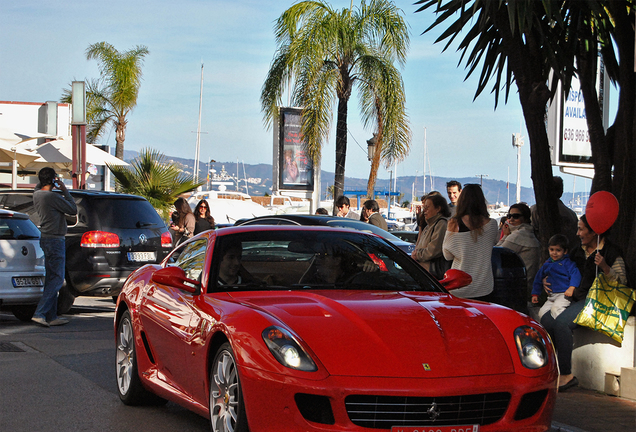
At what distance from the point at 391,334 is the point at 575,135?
364 inches

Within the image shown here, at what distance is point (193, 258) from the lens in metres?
5.57

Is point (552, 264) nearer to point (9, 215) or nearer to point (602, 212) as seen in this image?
point (602, 212)

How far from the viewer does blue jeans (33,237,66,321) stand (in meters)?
10.3

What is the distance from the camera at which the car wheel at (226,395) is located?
13.5 feet

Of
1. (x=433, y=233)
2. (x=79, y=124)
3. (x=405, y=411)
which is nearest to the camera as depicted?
(x=405, y=411)

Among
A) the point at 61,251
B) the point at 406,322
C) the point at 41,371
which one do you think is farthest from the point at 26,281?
the point at 406,322

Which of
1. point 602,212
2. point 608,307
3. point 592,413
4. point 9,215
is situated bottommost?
point 592,413

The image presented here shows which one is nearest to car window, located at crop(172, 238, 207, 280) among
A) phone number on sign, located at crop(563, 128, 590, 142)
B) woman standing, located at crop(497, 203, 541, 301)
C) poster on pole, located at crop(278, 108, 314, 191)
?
woman standing, located at crop(497, 203, 541, 301)

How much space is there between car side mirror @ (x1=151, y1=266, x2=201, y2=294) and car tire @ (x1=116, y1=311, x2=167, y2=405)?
110 centimetres

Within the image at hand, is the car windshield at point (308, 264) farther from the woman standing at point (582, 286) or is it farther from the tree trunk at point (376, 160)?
the tree trunk at point (376, 160)

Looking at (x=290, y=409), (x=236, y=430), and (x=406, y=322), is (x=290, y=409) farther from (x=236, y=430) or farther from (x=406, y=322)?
(x=406, y=322)

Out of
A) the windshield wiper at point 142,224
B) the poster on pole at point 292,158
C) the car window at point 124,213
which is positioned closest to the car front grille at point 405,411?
the car window at point 124,213

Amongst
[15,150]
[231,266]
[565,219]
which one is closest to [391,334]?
[231,266]

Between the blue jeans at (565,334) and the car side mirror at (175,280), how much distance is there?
3.42 meters
